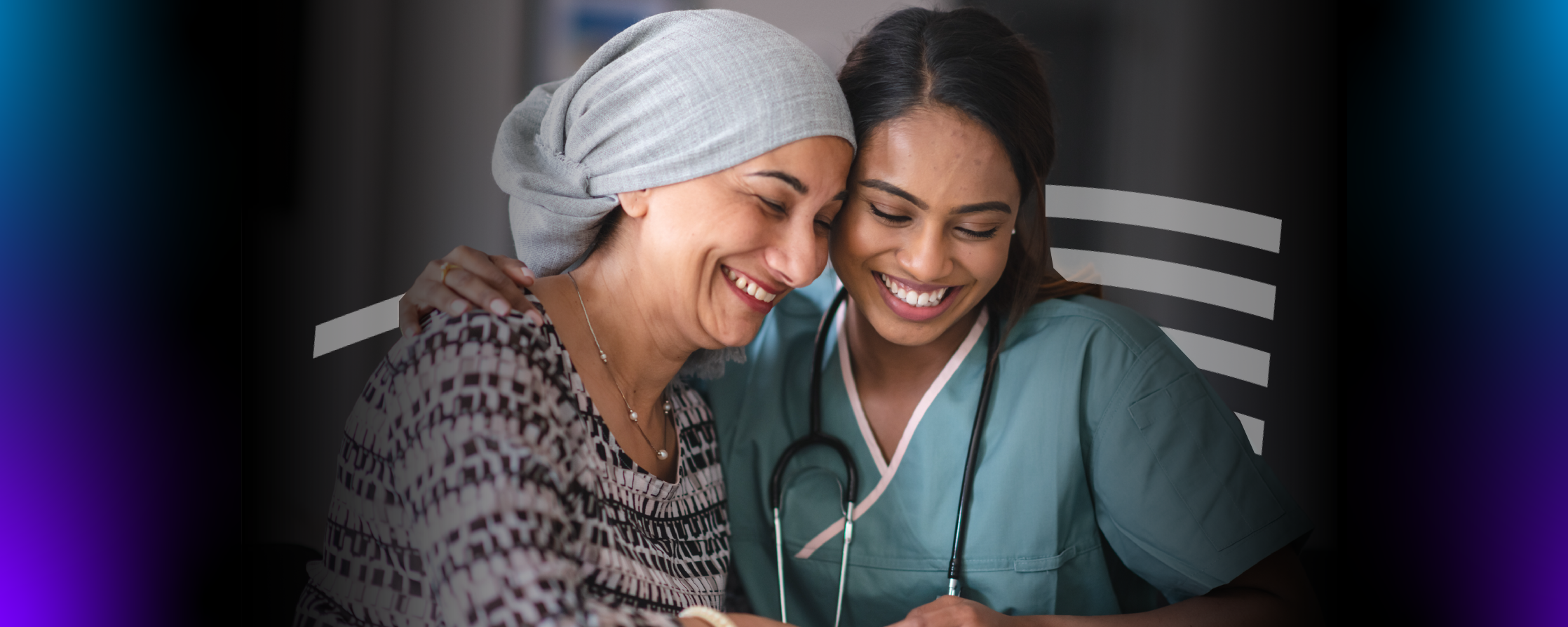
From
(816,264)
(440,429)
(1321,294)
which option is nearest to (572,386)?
(440,429)

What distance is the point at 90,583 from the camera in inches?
40.1

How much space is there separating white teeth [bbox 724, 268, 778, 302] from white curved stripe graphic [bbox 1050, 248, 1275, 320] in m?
0.38

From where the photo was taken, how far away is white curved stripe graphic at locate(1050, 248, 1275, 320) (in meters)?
1.05

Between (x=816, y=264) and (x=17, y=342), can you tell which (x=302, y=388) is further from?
(x=816, y=264)

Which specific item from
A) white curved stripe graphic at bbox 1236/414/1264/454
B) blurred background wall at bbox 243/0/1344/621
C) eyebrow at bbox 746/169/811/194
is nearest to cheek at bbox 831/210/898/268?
eyebrow at bbox 746/169/811/194

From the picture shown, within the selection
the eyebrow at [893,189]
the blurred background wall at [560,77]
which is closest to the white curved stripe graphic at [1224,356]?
the blurred background wall at [560,77]

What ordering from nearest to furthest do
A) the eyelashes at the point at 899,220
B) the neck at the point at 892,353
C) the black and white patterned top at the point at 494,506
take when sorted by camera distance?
the black and white patterned top at the point at 494,506, the eyelashes at the point at 899,220, the neck at the point at 892,353

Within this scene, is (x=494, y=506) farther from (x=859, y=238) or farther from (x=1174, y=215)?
(x=1174, y=215)

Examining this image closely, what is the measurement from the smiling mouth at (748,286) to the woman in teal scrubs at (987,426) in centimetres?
11

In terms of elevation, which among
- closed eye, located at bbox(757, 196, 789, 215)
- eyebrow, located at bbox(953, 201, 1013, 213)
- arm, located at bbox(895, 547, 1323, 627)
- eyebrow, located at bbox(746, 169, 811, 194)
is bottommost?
arm, located at bbox(895, 547, 1323, 627)

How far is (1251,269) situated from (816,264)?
0.48 metres

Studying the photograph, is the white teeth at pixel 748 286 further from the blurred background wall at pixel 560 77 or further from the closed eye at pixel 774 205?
the blurred background wall at pixel 560 77

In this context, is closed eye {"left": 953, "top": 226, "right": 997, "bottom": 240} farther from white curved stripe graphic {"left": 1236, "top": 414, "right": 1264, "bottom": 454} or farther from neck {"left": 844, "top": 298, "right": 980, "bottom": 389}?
white curved stripe graphic {"left": 1236, "top": 414, "right": 1264, "bottom": 454}

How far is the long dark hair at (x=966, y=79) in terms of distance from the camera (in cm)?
108
